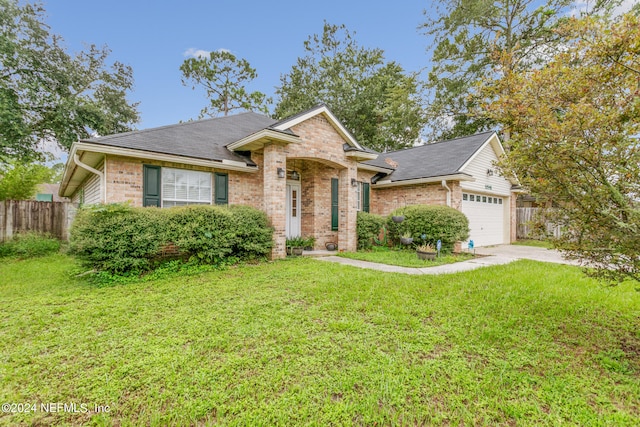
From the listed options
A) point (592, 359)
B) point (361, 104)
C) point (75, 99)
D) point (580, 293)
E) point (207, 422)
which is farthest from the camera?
point (361, 104)

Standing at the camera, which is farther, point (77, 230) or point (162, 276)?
point (162, 276)

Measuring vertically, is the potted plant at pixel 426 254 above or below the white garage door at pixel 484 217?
below

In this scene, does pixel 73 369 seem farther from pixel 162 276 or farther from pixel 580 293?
pixel 580 293

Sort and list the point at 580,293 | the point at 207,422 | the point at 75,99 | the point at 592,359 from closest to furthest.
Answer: the point at 207,422
the point at 592,359
the point at 580,293
the point at 75,99

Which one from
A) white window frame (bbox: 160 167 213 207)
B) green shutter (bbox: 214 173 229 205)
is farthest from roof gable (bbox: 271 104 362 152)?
white window frame (bbox: 160 167 213 207)

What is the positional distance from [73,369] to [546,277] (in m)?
8.19

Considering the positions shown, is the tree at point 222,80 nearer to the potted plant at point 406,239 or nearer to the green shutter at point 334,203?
the green shutter at point 334,203

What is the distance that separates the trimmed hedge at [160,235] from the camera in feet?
18.7

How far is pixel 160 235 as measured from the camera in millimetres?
6258

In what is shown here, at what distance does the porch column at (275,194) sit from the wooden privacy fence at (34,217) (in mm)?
8125

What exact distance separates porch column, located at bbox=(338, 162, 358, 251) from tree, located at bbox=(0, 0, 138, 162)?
14.0 m

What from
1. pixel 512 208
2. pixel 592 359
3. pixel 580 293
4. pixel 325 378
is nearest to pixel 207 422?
pixel 325 378

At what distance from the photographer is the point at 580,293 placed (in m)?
5.03

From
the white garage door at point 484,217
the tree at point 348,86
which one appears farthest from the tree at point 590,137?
the tree at point 348,86
